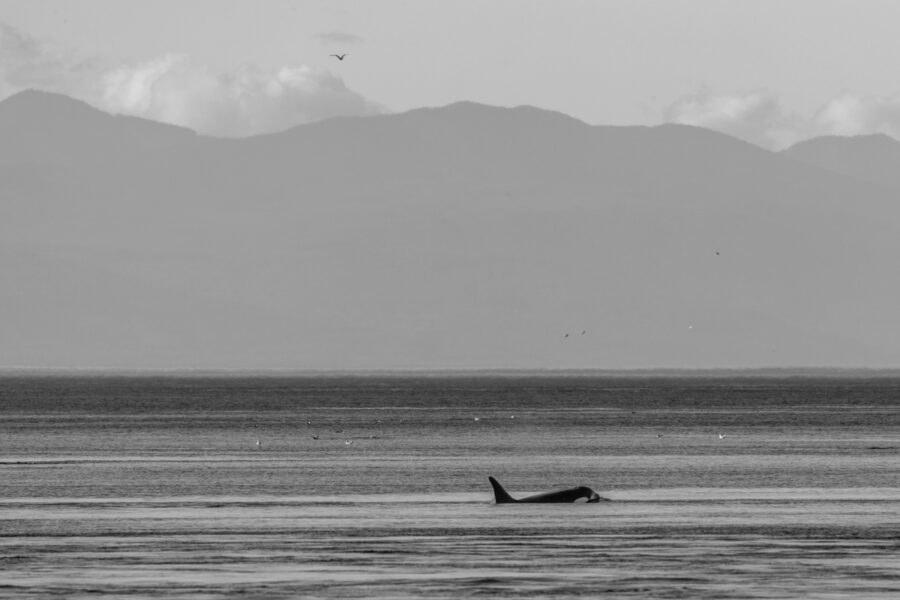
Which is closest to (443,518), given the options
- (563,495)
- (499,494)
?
(499,494)

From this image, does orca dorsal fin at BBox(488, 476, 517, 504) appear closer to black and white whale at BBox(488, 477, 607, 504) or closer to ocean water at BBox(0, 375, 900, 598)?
black and white whale at BBox(488, 477, 607, 504)

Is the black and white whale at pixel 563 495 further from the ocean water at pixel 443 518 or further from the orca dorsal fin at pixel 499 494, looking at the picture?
the ocean water at pixel 443 518

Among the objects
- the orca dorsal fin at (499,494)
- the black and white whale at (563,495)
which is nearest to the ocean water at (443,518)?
the orca dorsal fin at (499,494)

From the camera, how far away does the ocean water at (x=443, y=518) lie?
47.4 m

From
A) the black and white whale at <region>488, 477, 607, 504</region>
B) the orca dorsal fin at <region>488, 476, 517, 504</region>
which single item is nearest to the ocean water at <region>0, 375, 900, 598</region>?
Result: the orca dorsal fin at <region>488, 476, 517, 504</region>

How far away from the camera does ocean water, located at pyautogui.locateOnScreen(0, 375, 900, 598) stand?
47406mm

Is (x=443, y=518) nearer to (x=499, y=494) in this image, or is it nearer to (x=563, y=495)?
(x=499, y=494)

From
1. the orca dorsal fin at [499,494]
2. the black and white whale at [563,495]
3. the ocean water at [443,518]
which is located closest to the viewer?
the ocean water at [443,518]

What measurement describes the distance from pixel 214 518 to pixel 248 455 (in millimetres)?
39996

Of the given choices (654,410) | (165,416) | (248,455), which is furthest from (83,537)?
(654,410)

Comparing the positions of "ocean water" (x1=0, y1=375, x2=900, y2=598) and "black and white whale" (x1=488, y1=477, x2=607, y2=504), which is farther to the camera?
"black and white whale" (x1=488, y1=477, x2=607, y2=504)

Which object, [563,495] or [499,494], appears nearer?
[499,494]

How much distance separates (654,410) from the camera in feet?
628

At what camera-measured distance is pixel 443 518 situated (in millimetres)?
63844
